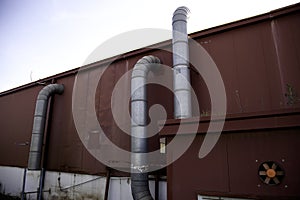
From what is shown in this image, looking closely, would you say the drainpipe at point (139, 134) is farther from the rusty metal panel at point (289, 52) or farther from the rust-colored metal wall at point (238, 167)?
the rusty metal panel at point (289, 52)

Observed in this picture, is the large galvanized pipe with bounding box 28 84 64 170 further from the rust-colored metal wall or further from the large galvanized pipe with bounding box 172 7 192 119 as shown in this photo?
the rust-colored metal wall

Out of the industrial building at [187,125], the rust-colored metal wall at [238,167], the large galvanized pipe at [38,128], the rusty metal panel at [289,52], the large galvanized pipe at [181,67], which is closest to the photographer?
the rust-colored metal wall at [238,167]

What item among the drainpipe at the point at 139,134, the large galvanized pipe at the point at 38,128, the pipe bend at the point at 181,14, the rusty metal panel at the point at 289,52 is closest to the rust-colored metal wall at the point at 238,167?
the drainpipe at the point at 139,134

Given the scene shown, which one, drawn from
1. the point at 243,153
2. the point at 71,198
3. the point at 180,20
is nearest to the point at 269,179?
the point at 243,153

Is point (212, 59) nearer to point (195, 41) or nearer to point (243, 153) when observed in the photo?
point (195, 41)

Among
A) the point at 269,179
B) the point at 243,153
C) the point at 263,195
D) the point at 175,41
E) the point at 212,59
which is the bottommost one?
the point at 263,195

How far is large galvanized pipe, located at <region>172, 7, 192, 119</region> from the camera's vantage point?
5172 millimetres

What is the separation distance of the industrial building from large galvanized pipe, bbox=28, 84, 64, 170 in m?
0.04

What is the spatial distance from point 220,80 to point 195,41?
156 centimetres

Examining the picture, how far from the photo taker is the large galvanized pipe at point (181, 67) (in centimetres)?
517

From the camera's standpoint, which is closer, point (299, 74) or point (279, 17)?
point (299, 74)

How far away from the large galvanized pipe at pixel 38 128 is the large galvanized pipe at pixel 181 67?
5.90 m

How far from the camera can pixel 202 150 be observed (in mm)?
3264

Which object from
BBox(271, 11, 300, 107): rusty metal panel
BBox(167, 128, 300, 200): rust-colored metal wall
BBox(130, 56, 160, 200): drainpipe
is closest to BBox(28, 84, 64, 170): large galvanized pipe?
BBox(130, 56, 160, 200): drainpipe
